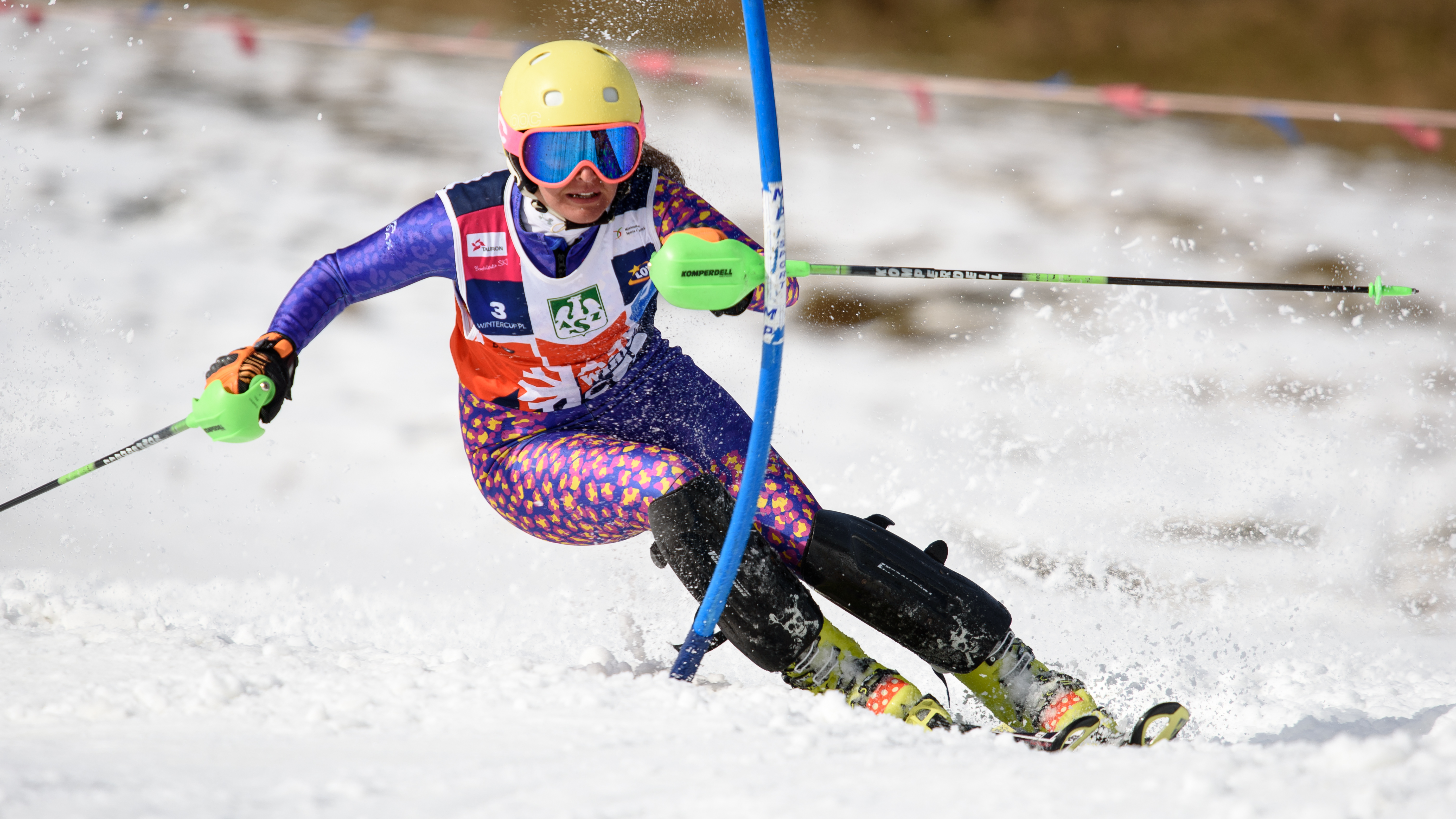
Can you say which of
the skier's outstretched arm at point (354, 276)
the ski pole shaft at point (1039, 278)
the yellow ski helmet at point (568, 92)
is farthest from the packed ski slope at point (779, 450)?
the yellow ski helmet at point (568, 92)

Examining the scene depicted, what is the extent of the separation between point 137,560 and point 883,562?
2.17m

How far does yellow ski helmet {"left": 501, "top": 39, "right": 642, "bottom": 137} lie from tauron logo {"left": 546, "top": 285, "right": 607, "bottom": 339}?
31cm

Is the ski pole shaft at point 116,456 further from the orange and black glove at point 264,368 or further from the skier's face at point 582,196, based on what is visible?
the skier's face at point 582,196

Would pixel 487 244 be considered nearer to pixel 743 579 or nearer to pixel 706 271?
pixel 706 271

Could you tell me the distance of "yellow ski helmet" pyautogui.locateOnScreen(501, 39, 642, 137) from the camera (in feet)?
5.98

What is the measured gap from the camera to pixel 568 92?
182 centimetres

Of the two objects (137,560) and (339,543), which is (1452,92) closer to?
(339,543)

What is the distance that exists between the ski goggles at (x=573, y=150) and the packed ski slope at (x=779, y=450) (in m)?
0.81

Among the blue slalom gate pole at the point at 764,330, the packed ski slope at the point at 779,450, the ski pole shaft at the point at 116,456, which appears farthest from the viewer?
the ski pole shaft at the point at 116,456

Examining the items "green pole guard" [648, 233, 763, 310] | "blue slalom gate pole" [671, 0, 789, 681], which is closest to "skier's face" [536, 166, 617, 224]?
"green pole guard" [648, 233, 763, 310]

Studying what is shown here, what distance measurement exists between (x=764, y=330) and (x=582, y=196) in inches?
16.3

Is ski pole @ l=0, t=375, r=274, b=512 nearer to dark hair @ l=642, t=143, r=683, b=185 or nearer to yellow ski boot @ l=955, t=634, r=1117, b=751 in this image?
dark hair @ l=642, t=143, r=683, b=185

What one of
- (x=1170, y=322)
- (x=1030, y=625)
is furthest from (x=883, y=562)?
(x=1170, y=322)

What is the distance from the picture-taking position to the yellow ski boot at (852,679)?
5.97 feet
